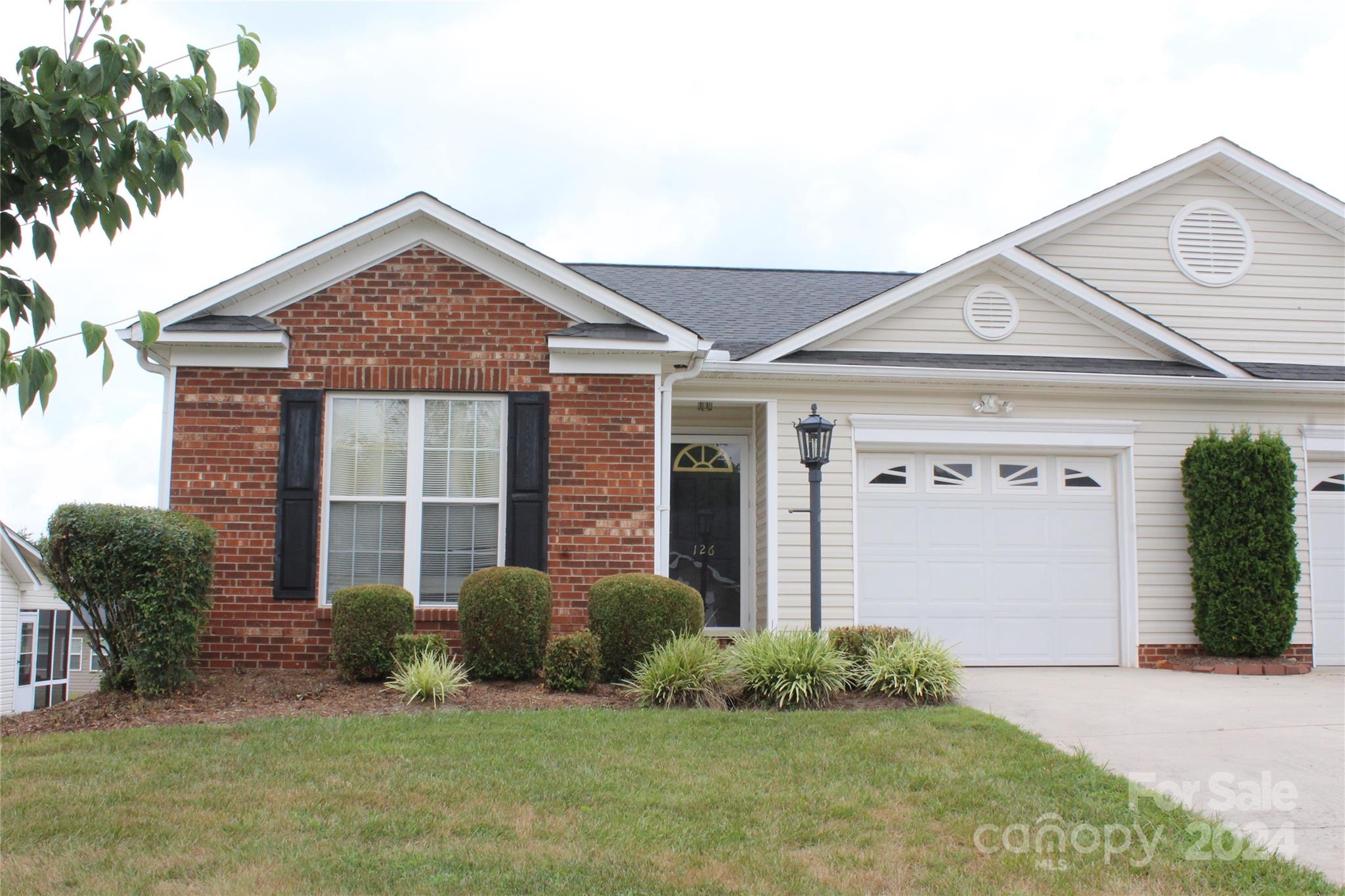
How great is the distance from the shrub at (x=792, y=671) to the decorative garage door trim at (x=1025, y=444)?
2.92 metres

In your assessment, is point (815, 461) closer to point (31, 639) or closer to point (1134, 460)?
point (1134, 460)

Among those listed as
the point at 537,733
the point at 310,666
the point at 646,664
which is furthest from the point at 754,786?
the point at 310,666

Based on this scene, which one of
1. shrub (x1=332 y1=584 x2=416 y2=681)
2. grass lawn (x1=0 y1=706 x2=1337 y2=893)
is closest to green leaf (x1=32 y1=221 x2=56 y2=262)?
grass lawn (x1=0 y1=706 x2=1337 y2=893)

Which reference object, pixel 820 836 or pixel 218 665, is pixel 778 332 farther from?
pixel 820 836

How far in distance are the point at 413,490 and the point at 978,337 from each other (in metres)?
5.82

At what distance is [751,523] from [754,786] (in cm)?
609

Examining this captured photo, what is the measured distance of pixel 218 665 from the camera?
9398mm

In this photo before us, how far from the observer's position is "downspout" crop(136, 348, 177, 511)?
31.3 feet

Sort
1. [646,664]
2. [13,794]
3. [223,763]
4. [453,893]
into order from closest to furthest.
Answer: [453,893]
[13,794]
[223,763]
[646,664]

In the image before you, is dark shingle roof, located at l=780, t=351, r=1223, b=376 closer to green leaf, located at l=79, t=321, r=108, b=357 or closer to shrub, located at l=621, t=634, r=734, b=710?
shrub, located at l=621, t=634, r=734, b=710

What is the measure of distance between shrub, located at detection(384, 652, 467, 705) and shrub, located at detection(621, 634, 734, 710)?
1.34 m

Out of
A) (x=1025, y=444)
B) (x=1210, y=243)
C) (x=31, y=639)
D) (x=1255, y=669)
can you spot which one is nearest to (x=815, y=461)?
(x=1025, y=444)

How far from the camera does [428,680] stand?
25.9 ft

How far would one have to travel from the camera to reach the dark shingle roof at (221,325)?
9492mm
